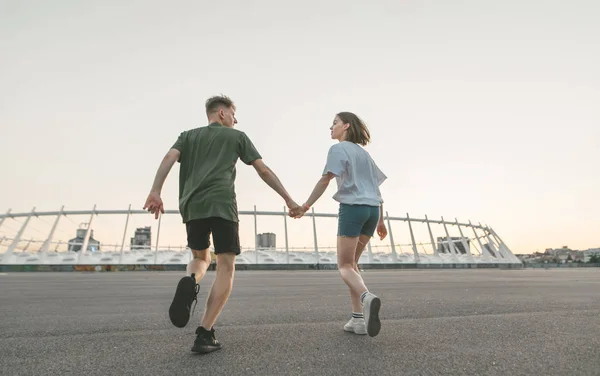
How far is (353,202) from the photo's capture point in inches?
116

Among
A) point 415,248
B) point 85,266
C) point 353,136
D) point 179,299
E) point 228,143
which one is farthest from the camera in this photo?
point 415,248

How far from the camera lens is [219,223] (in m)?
2.52

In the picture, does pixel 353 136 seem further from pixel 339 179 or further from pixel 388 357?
pixel 388 357

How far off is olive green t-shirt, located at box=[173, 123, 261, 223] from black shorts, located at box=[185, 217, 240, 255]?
5cm

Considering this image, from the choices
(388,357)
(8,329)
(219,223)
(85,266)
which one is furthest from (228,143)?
(85,266)

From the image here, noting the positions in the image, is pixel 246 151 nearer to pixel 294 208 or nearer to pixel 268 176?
pixel 268 176

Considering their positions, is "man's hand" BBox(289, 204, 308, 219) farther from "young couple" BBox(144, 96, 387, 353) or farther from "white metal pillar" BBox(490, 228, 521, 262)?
"white metal pillar" BBox(490, 228, 521, 262)

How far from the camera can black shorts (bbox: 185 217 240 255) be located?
2.51 meters

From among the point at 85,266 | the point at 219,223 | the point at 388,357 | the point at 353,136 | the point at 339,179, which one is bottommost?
the point at 388,357

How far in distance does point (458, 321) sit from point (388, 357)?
1491 mm

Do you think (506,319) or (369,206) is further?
(506,319)

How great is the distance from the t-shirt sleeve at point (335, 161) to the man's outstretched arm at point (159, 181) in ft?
3.40

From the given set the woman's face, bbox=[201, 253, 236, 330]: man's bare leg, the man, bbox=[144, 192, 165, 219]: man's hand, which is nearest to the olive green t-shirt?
the man

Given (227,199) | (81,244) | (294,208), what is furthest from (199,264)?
(81,244)
